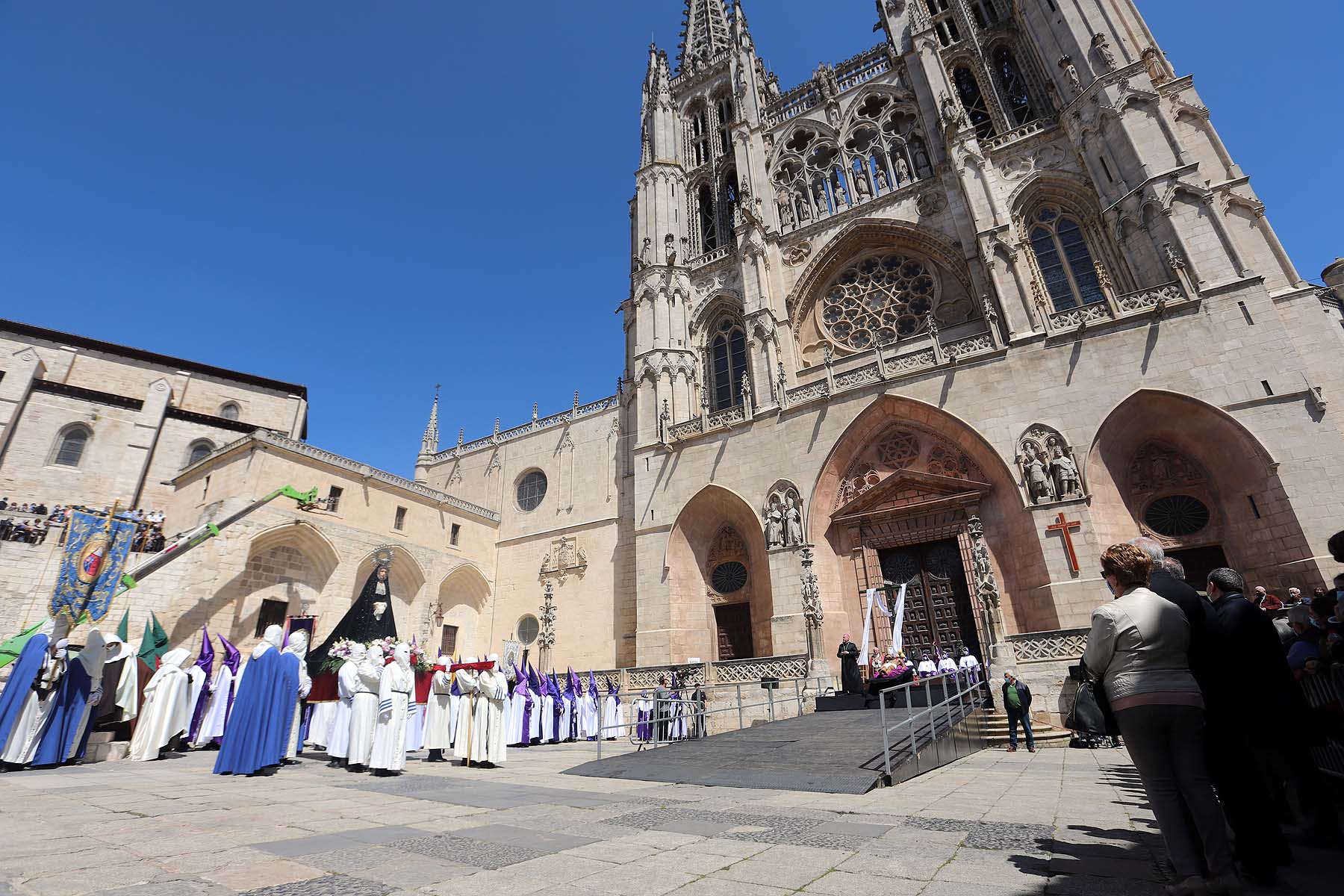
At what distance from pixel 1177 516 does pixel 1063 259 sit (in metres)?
7.61

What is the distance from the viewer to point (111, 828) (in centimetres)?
342

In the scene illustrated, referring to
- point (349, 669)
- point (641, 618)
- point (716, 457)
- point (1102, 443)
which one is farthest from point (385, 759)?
point (1102, 443)

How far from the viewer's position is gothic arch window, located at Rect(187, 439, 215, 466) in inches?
966

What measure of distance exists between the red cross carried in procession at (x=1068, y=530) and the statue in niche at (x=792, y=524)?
17.8 feet

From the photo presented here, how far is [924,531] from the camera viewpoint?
569 inches

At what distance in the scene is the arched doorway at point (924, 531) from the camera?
12969 mm

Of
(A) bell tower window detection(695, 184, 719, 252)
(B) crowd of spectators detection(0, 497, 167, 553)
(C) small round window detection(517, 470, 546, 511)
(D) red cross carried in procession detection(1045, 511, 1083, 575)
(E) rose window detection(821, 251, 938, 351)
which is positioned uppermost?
(A) bell tower window detection(695, 184, 719, 252)

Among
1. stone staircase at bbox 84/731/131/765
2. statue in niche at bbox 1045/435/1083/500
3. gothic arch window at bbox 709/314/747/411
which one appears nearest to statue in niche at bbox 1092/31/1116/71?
statue in niche at bbox 1045/435/1083/500

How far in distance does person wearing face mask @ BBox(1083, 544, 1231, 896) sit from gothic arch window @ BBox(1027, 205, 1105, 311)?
1573 cm

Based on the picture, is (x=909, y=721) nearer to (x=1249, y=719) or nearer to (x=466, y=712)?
(x=1249, y=719)

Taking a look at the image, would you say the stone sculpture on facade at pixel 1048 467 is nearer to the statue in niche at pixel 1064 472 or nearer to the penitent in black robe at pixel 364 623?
the statue in niche at pixel 1064 472

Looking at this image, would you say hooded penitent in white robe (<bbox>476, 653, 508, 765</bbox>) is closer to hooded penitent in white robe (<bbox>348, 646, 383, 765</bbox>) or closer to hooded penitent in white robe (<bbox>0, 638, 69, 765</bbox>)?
hooded penitent in white robe (<bbox>348, 646, 383, 765</bbox>)

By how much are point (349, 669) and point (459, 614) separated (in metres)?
16.3

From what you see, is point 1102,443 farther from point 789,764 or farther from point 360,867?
point 360,867
